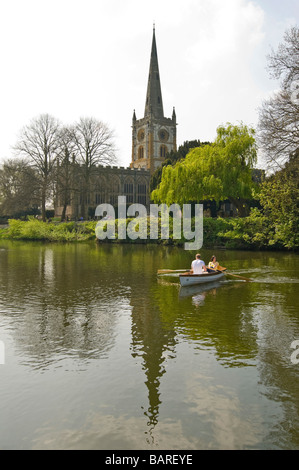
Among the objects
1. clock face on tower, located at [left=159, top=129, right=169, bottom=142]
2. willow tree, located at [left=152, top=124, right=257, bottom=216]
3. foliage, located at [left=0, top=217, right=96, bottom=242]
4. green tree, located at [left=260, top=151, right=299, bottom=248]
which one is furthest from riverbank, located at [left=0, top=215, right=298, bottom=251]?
clock face on tower, located at [left=159, top=129, right=169, bottom=142]

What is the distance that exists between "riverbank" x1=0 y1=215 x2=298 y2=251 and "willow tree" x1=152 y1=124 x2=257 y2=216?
2554mm

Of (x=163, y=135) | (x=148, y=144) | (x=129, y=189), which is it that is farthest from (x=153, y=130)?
(x=129, y=189)

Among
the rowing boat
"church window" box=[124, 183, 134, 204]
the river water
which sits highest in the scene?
"church window" box=[124, 183, 134, 204]

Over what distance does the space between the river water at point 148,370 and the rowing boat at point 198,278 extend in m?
1.03

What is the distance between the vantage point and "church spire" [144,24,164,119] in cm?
9344

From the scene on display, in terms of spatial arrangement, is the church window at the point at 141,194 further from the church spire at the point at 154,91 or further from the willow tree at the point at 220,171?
the willow tree at the point at 220,171

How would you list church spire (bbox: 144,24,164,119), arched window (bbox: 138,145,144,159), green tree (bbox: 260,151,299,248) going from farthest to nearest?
arched window (bbox: 138,145,144,159), church spire (bbox: 144,24,164,119), green tree (bbox: 260,151,299,248)

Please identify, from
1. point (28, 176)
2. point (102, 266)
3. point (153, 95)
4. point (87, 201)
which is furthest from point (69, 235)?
point (153, 95)

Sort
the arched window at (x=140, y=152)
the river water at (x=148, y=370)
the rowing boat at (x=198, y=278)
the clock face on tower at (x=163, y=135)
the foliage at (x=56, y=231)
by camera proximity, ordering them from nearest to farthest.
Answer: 1. the river water at (x=148, y=370)
2. the rowing boat at (x=198, y=278)
3. the foliage at (x=56, y=231)
4. the clock face on tower at (x=163, y=135)
5. the arched window at (x=140, y=152)

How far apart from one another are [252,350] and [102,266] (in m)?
14.5

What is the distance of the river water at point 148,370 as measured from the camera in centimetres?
510

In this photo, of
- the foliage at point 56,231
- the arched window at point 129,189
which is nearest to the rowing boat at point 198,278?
the foliage at point 56,231

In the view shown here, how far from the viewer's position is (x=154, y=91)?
312 ft

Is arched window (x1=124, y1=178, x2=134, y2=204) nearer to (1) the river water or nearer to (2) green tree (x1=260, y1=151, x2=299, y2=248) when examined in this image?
(2) green tree (x1=260, y1=151, x2=299, y2=248)
